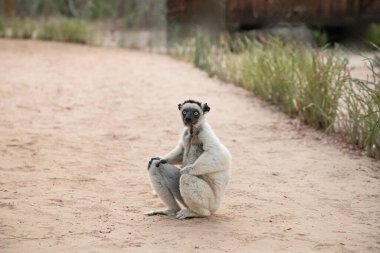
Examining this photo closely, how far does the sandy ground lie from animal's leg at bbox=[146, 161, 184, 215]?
177 millimetres

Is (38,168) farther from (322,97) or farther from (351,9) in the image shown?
(351,9)

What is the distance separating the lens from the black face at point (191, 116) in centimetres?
548

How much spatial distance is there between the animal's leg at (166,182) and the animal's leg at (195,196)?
6.1 inches

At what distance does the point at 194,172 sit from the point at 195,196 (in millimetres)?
207

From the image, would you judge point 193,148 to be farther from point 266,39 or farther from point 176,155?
point 266,39

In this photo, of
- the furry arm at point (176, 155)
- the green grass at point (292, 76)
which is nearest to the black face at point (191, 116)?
the furry arm at point (176, 155)

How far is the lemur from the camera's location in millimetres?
5348

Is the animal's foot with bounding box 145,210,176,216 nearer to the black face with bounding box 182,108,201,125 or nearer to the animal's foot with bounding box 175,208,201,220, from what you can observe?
the animal's foot with bounding box 175,208,201,220

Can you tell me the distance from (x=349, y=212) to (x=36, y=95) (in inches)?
320

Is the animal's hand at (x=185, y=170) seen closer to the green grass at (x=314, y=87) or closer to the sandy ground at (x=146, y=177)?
the sandy ground at (x=146, y=177)

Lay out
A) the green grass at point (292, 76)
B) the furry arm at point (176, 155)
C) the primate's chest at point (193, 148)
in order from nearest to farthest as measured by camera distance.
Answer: the primate's chest at point (193, 148) < the furry arm at point (176, 155) < the green grass at point (292, 76)

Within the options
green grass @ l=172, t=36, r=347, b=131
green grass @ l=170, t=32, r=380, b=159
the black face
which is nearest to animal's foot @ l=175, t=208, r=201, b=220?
the black face

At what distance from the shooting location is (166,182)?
5.53 m

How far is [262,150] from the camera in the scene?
8.64 metres
